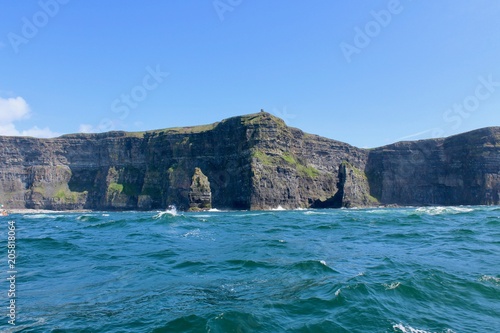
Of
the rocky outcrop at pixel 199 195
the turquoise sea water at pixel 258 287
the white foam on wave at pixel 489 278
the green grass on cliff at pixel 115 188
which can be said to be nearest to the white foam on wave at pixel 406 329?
the turquoise sea water at pixel 258 287

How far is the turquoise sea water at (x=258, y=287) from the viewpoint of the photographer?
11234 mm

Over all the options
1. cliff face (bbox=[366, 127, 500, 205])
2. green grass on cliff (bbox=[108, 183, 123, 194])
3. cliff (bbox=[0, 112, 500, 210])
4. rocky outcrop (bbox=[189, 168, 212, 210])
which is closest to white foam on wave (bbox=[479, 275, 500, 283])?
cliff (bbox=[0, 112, 500, 210])

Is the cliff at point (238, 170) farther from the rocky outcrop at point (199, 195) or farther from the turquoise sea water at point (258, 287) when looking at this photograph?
the turquoise sea water at point (258, 287)

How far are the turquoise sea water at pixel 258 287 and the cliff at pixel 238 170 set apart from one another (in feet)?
339

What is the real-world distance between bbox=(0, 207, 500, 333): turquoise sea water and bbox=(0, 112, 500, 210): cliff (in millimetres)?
103207

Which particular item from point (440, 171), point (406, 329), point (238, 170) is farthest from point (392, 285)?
point (440, 171)

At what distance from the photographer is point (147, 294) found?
14.2 m

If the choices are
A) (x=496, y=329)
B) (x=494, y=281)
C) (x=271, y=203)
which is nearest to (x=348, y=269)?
(x=494, y=281)

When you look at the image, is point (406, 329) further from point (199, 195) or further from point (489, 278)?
point (199, 195)

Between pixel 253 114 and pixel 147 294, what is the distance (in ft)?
445

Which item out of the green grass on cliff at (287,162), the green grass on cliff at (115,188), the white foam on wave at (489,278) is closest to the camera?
the white foam on wave at (489,278)

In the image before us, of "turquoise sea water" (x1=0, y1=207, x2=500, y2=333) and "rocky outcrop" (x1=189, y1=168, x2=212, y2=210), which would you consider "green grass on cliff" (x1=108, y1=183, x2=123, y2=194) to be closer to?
"rocky outcrop" (x1=189, y1=168, x2=212, y2=210)

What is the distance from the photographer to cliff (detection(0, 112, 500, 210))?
5433 inches

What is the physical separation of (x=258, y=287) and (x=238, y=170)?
124m
